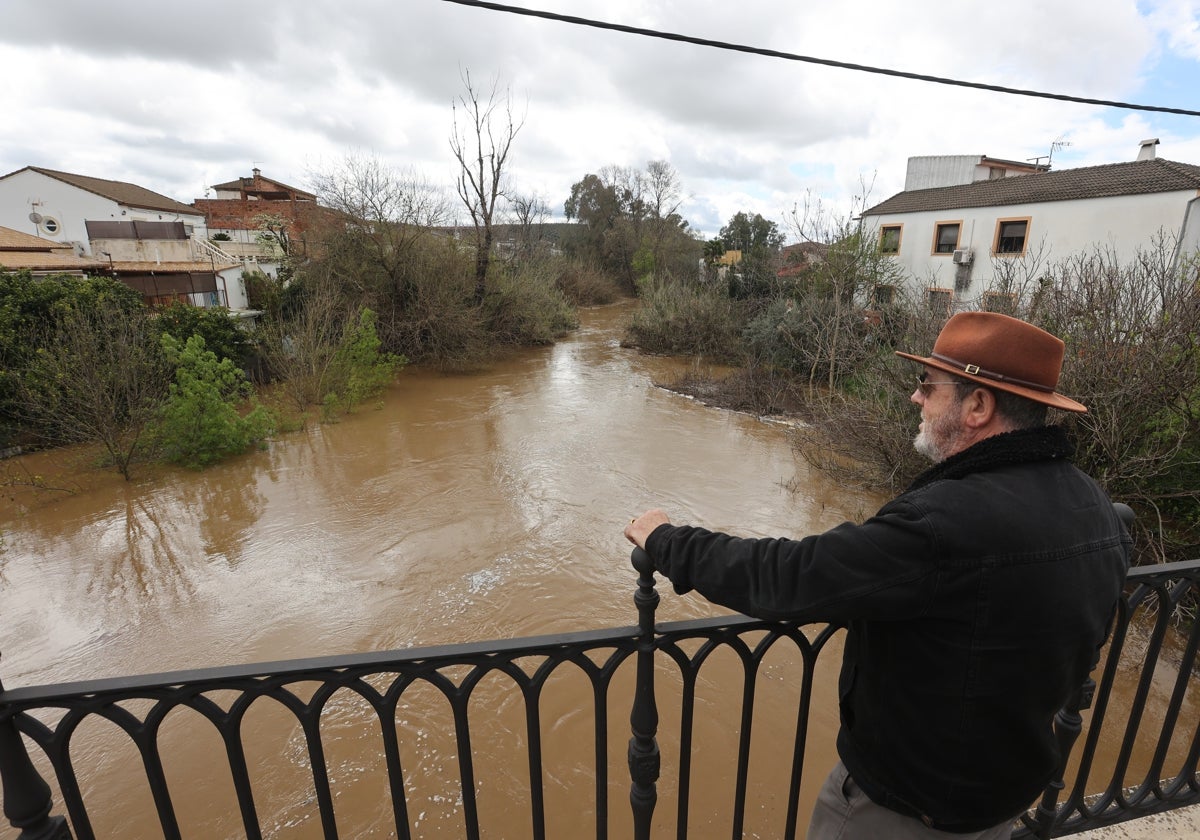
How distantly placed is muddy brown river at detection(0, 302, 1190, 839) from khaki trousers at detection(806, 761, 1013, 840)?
293 centimetres

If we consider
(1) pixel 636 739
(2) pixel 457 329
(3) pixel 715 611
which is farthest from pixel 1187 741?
(2) pixel 457 329

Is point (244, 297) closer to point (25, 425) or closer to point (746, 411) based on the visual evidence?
point (25, 425)

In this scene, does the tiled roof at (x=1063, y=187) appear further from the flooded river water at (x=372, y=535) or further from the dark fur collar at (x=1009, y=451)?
the dark fur collar at (x=1009, y=451)

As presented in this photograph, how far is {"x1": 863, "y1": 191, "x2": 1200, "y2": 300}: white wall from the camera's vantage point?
16811 mm

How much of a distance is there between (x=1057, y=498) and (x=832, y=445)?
10.1m

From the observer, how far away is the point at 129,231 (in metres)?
24.0

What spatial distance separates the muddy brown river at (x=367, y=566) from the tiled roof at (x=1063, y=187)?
14097 millimetres

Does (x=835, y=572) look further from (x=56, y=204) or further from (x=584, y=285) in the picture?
(x=56, y=204)

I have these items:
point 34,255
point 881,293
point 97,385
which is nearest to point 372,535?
point 97,385

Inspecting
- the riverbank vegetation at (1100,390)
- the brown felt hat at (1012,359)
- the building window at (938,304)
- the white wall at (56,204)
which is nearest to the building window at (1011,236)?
the riverbank vegetation at (1100,390)

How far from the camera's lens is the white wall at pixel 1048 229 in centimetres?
1681

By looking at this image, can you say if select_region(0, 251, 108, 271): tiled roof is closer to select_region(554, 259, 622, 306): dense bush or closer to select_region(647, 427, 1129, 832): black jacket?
select_region(647, 427, 1129, 832): black jacket

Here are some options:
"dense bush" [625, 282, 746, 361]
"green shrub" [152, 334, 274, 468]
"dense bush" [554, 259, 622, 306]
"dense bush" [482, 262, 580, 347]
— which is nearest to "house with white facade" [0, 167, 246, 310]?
"green shrub" [152, 334, 274, 468]

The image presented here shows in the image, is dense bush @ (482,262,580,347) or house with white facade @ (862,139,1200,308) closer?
house with white facade @ (862,139,1200,308)
